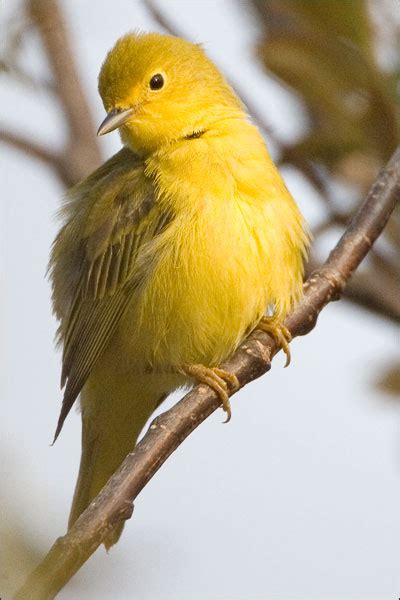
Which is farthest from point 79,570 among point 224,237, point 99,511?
point 224,237

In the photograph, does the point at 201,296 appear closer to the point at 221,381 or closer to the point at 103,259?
the point at 221,381

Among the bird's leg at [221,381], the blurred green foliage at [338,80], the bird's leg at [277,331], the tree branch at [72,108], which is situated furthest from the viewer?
the tree branch at [72,108]

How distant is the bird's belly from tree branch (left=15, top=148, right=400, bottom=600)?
14 centimetres

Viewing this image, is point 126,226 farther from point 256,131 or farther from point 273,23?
point 273,23

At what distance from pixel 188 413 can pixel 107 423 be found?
1.23 meters

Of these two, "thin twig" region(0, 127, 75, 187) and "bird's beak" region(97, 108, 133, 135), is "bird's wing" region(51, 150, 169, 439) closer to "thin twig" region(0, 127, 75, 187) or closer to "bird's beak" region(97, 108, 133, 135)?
"bird's beak" region(97, 108, 133, 135)


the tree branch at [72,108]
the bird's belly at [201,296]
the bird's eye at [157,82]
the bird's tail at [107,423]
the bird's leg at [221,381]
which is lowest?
the bird's tail at [107,423]

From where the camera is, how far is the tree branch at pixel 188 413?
2305 mm

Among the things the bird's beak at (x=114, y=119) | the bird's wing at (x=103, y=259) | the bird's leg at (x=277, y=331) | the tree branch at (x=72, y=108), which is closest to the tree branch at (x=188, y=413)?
the bird's leg at (x=277, y=331)

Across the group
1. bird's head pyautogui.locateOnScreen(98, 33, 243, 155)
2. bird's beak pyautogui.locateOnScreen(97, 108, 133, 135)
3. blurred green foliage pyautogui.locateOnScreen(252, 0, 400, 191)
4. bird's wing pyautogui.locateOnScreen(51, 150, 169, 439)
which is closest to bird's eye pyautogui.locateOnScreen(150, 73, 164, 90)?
bird's head pyautogui.locateOnScreen(98, 33, 243, 155)

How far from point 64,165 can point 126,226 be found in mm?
1525

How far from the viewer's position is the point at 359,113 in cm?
366

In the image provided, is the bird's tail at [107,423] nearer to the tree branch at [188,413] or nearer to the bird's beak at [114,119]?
the tree branch at [188,413]

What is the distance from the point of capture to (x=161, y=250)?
157 inches
